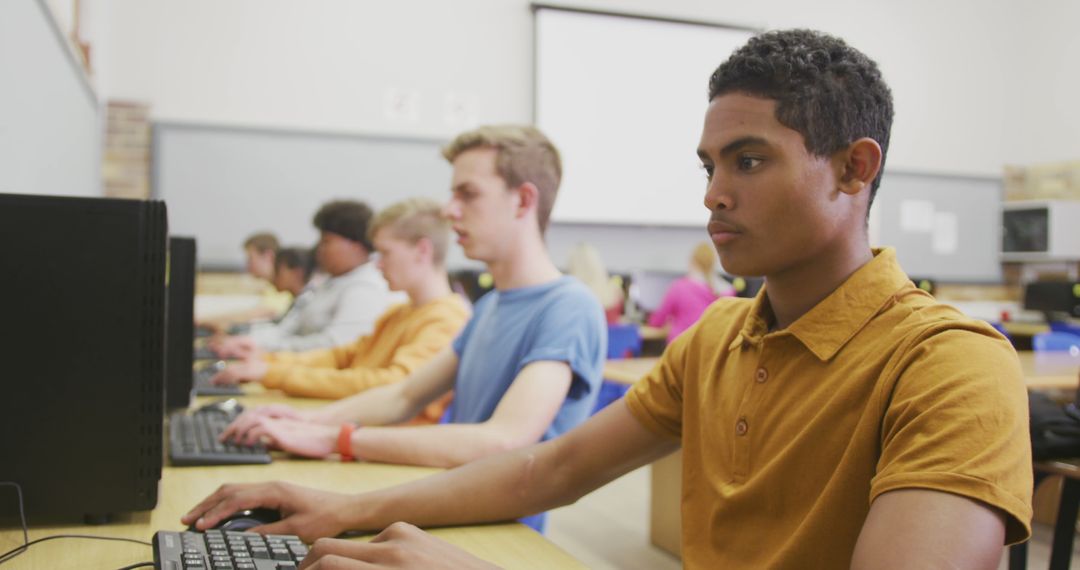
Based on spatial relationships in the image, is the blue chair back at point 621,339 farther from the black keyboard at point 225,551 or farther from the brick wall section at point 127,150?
the black keyboard at point 225,551

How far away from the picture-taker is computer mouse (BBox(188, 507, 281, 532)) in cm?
106

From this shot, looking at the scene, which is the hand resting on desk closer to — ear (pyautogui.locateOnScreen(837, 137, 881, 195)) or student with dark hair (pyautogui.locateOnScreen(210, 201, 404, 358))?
ear (pyautogui.locateOnScreen(837, 137, 881, 195))

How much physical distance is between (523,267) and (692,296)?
391cm

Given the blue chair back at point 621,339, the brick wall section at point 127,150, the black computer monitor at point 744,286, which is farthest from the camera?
the black computer monitor at point 744,286

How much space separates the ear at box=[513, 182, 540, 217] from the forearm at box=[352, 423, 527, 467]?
0.54 m

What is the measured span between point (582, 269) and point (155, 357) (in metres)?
5.06

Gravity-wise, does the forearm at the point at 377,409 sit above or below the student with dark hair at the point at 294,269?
below

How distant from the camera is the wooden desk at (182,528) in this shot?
0.99 metres

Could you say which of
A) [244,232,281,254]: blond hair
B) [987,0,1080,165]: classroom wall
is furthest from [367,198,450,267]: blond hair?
[987,0,1080,165]: classroom wall

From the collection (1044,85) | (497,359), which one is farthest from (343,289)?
(1044,85)

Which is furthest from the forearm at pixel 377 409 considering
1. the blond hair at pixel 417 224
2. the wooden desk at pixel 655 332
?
the wooden desk at pixel 655 332

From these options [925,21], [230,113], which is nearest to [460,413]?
[230,113]

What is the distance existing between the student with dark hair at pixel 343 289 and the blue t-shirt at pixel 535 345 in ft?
5.40

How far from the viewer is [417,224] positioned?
2.51m
